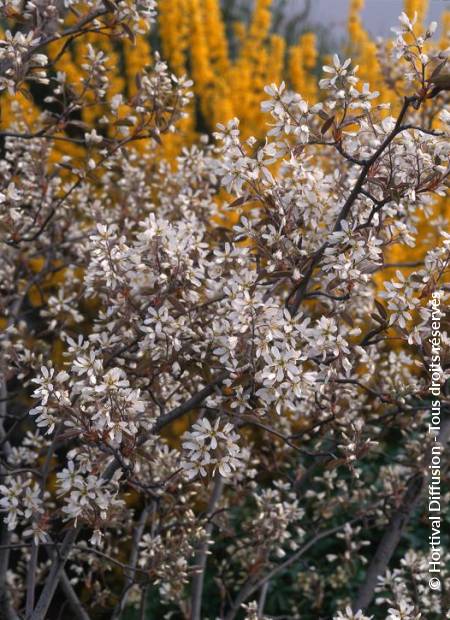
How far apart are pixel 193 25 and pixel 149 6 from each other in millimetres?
4462

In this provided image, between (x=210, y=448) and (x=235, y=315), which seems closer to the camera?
(x=235, y=315)

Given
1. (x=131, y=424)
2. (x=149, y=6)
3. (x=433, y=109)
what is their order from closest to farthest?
(x=131, y=424) < (x=149, y=6) < (x=433, y=109)

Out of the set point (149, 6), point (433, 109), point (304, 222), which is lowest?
point (304, 222)

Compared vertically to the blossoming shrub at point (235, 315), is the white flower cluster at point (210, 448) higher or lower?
lower

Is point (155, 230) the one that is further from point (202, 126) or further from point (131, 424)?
point (202, 126)

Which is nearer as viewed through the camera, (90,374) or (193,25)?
(90,374)

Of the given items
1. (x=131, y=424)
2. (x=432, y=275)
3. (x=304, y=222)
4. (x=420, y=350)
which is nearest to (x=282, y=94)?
(x=304, y=222)

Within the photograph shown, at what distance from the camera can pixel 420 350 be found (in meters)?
2.34

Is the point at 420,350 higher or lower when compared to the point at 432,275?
lower

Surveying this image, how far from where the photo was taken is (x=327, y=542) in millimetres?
4473

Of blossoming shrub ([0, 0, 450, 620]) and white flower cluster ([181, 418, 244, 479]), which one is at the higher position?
blossoming shrub ([0, 0, 450, 620])

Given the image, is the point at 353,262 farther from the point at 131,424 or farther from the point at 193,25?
the point at 193,25

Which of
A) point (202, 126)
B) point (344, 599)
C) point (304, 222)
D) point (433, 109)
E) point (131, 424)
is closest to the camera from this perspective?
point (131, 424)

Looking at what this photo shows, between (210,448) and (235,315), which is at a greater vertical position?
(235,315)
